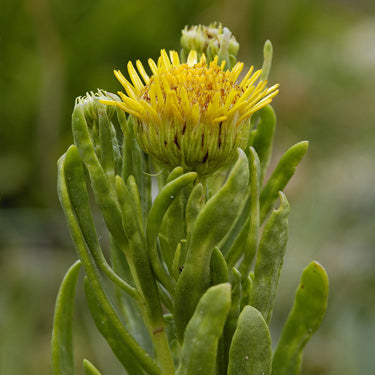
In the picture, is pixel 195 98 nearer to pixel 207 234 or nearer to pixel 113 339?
pixel 207 234

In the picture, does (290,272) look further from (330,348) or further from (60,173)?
(60,173)

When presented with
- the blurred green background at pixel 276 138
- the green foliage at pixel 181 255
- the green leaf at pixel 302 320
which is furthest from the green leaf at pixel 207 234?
the blurred green background at pixel 276 138

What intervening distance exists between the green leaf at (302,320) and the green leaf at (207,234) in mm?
216

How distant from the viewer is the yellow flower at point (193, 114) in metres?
0.91

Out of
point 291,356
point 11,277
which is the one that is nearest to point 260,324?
point 291,356

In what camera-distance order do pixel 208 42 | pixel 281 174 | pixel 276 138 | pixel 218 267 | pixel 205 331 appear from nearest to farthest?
1. pixel 205 331
2. pixel 218 267
3. pixel 281 174
4. pixel 208 42
5. pixel 276 138

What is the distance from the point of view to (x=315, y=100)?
5.35 metres

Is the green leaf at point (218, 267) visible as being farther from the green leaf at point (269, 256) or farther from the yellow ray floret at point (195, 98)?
the yellow ray floret at point (195, 98)

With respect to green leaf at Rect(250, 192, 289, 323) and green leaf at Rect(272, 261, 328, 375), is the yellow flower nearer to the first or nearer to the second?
green leaf at Rect(250, 192, 289, 323)

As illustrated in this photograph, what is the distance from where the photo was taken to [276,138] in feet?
16.6

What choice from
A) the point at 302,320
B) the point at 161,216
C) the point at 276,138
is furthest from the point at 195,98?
the point at 276,138

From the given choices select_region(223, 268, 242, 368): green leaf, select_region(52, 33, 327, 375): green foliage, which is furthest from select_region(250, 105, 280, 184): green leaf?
select_region(223, 268, 242, 368): green leaf

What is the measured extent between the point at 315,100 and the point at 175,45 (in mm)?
1362

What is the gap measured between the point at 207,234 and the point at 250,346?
197mm
